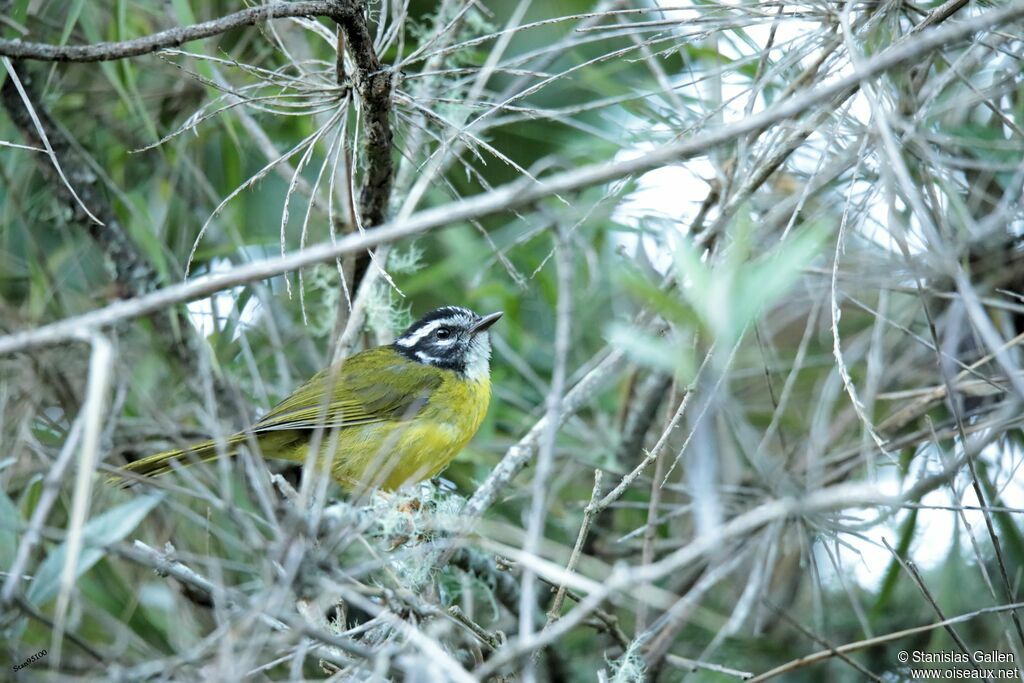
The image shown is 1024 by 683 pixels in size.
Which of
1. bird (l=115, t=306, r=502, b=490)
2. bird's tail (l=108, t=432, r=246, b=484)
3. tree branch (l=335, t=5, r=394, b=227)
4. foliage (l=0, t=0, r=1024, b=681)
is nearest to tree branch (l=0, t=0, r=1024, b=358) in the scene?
foliage (l=0, t=0, r=1024, b=681)

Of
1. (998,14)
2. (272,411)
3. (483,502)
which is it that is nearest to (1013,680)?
(483,502)

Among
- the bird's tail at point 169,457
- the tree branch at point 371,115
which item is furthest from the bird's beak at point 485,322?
the bird's tail at point 169,457

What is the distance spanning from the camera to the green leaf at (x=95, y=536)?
2254 millimetres

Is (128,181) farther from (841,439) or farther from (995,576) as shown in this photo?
(995,576)

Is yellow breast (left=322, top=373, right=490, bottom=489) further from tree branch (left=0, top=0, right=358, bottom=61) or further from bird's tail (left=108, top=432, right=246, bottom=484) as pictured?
tree branch (left=0, top=0, right=358, bottom=61)

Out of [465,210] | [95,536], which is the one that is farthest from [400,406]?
[465,210]

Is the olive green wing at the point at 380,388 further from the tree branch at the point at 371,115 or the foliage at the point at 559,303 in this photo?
Answer: the tree branch at the point at 371,115

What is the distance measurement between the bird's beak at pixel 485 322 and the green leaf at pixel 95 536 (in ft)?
8.55

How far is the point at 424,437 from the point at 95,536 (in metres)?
Result: 2.35

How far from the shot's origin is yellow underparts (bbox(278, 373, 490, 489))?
14.8 ft

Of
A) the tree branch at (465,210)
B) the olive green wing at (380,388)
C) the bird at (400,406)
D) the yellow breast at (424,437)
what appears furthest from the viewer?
the olive green wing at (380,388)

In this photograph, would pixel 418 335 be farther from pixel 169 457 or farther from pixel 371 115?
pixel 371 115

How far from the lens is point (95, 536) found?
2.24m

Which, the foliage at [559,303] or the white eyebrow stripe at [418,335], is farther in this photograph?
the white eyebrow stripe at [418,335]
